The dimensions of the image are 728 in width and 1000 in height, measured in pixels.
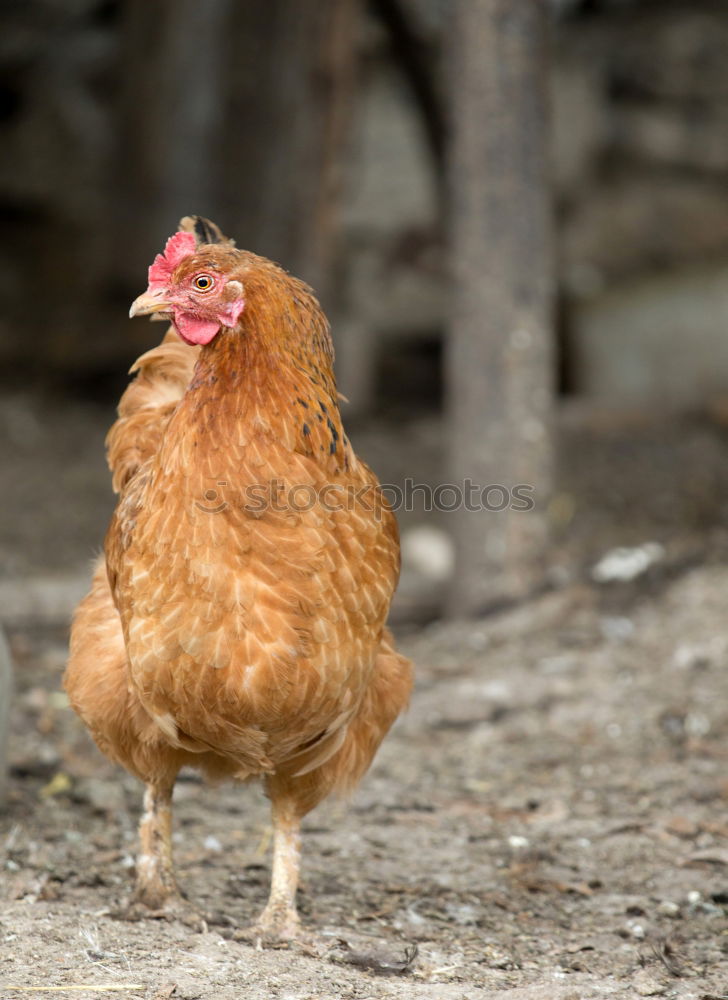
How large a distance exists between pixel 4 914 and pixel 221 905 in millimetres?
643

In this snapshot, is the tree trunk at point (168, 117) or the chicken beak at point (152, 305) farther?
the tree trunk at point (168, 117)

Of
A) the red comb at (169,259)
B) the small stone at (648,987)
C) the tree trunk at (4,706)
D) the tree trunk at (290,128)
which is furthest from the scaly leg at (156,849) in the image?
the tree trunk at (290,128)

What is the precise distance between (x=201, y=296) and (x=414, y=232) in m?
6.88

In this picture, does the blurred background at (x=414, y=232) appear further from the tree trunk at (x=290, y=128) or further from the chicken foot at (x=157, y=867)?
the chicken foot at (x=157, y=867)

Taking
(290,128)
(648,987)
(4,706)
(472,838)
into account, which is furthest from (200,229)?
(290,128)

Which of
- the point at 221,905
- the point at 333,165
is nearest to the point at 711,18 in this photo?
the point at 333,165

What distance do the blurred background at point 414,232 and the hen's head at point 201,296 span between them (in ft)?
9.70

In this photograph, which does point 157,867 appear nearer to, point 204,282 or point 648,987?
point 648,987

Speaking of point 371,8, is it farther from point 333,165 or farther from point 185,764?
point 185,764

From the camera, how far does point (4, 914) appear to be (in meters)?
2.92

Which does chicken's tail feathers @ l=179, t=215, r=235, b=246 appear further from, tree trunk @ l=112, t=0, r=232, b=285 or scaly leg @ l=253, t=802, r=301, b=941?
tree trunk @ l=112, t=0, r=232, b=285

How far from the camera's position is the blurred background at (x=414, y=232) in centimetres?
569

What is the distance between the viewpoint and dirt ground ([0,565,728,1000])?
2.80 meters

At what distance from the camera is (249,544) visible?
2.68 m
